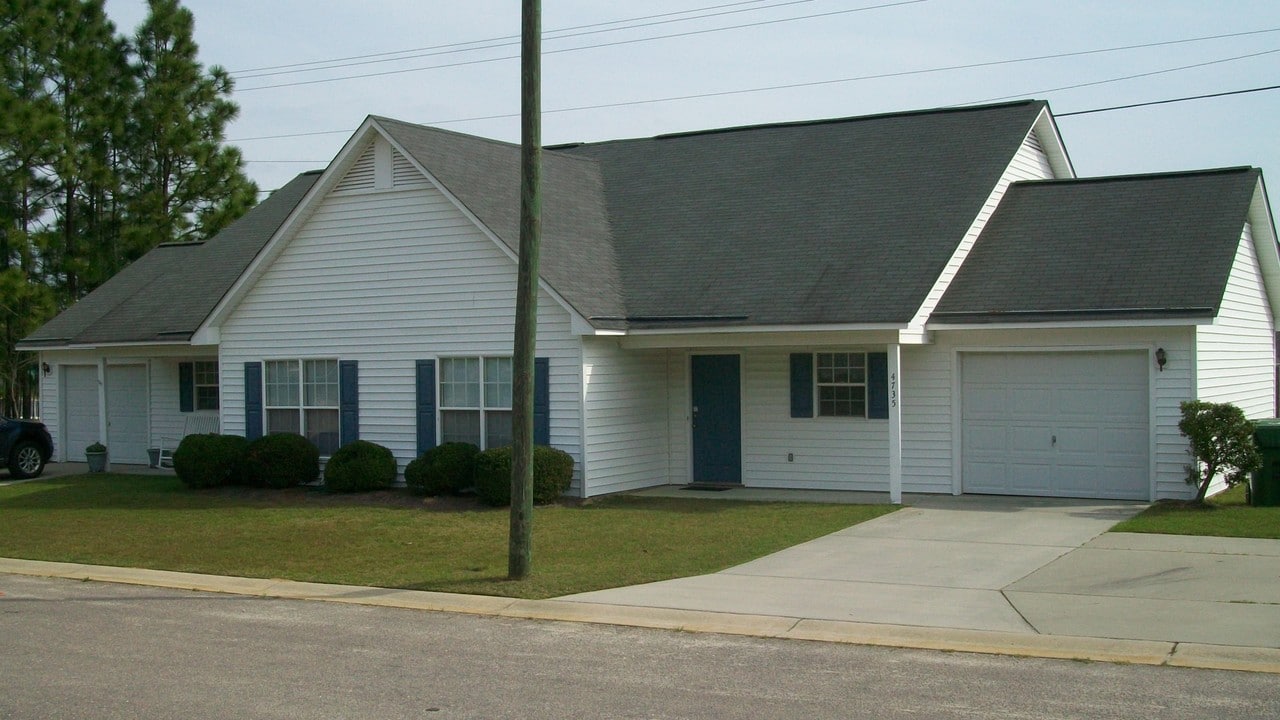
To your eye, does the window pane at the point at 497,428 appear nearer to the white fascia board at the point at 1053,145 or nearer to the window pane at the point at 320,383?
the window pane at the point at 320,383

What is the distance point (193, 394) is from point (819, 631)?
1876 cm

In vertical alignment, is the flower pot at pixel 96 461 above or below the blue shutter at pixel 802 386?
below

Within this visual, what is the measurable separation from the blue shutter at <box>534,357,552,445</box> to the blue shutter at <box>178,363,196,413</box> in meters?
9.81

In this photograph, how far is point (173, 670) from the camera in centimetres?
899

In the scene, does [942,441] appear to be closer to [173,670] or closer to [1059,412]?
[1059,412]

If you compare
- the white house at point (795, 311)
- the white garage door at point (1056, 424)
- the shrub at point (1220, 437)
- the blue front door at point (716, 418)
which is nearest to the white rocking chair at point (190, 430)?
the white house at point (795, 311)

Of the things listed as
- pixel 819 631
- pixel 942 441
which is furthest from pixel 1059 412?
pixel 819 631

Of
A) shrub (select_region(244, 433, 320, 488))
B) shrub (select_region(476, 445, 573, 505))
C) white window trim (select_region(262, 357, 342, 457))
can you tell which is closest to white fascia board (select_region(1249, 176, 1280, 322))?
shrub (select_region(476, 445, 573, 505))

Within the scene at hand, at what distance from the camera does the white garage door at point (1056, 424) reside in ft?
58.4

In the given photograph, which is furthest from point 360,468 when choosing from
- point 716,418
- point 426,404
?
point 716,418

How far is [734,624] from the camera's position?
1060cm

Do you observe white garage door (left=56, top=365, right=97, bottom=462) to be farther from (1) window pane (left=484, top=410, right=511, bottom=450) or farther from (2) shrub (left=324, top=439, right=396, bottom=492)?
(1) window pane (left=484, top=410, right=511, bottom=450)

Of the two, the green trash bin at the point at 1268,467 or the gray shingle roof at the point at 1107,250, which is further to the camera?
the gray shingle roof at the point at 1107,250

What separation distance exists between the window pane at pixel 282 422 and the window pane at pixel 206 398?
3.87 meters
